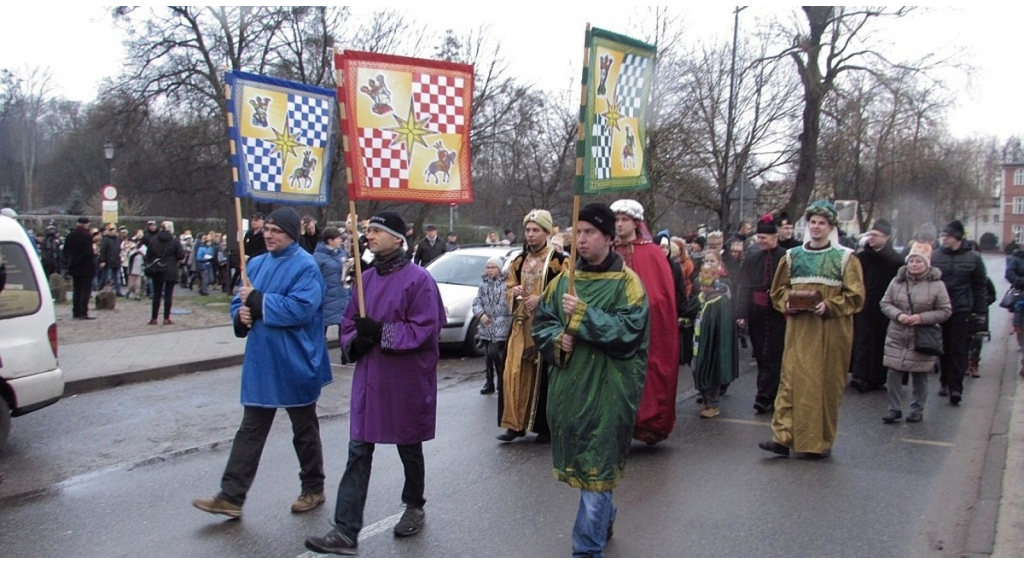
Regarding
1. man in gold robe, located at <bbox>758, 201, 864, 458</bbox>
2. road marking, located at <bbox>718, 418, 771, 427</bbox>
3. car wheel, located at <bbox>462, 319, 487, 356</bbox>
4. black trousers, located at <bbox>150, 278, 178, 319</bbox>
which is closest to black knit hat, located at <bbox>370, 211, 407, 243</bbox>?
man in gold robe, located at <bbox>758, 201, 864, 458</bbox>

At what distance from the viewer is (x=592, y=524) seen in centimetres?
432

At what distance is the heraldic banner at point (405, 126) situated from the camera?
5098 millimetres

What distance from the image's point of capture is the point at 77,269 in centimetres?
1559

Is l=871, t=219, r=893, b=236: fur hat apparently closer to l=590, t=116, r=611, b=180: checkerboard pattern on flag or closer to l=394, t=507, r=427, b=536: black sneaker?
l=590, t=116, r=611, b=180: checkerboard pattern on flag

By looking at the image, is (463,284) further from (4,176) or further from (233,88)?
(4,176)

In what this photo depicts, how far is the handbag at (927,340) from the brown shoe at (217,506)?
6.11 metres

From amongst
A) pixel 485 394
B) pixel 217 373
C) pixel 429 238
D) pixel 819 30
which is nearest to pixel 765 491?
pixel 485 394

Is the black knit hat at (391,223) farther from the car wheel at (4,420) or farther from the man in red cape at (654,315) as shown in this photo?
the car wheel at (4,420)

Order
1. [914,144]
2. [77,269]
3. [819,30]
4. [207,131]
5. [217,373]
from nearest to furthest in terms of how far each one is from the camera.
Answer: [217,373], [77,269], [819,30], [207,131], [914,144]

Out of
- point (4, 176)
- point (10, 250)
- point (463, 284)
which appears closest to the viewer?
point (10, 250)

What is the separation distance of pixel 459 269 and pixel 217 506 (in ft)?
29.4

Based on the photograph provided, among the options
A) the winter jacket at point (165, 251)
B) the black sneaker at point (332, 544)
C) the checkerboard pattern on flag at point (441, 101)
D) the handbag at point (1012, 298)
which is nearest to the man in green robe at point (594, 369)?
the black sneaker at point (332, 544)

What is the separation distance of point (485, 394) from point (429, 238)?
8.61 meters

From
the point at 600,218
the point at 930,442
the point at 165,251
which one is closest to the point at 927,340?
the point at 930,442
